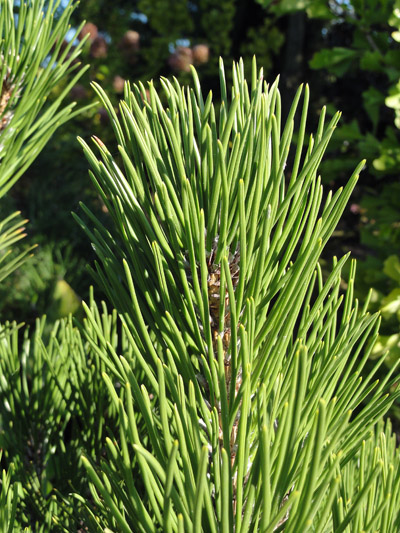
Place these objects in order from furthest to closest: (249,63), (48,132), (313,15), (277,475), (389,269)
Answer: (249,63), (313,15), (389,269), (48,132), (277,475)

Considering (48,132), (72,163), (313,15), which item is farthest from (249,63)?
(48,132)

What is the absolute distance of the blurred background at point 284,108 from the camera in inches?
48.2

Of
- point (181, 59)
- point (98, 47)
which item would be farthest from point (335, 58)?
point (98, 47)

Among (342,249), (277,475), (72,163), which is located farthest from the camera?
(342,249)

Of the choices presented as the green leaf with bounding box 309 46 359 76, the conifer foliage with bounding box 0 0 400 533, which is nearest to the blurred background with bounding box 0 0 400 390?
the green leaf with bounding box 309 46 359 76

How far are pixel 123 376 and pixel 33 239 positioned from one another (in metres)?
1.27

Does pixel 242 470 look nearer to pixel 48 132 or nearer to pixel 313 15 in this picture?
pixel 48 132

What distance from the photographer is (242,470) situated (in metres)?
0.25

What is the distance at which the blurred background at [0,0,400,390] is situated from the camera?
122 centimetres

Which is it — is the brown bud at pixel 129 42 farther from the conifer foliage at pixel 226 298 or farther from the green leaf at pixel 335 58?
the conifer foliage at pixel 226 298

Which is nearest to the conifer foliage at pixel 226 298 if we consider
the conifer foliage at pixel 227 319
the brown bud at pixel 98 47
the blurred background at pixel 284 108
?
the conifer foliage at pixel 227 319

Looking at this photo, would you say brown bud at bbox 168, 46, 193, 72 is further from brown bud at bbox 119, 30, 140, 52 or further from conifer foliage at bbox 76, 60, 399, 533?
conifer foliage at bbox 76, 60, 399, 533

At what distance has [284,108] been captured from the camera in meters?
2.41

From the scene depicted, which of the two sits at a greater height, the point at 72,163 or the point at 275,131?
the point at 72,163
